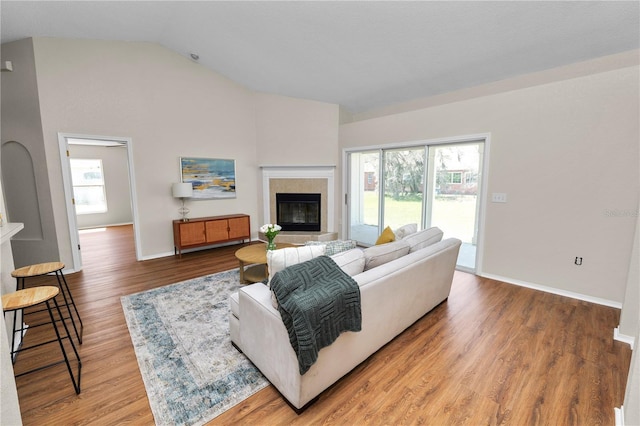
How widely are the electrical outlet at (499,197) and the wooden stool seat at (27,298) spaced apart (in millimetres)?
4663

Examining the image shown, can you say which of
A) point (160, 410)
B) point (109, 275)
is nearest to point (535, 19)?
point (160, 410)

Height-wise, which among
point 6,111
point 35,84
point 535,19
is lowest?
point 6,111

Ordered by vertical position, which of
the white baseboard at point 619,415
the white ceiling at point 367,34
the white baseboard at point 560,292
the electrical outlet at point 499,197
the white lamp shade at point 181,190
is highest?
the white ceiling at point 367,34

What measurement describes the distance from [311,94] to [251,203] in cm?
266

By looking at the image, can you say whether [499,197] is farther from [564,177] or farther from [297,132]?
[297,132]

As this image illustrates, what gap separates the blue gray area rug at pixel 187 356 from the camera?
5.78 ft

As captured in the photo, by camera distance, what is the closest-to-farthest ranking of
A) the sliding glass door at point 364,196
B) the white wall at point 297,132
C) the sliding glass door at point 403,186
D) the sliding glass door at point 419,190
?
the sliding glass door at point 419,190, the sliding glass door at point 403,186, the sliding glass door at point 364,196, the white wall at point 297,132

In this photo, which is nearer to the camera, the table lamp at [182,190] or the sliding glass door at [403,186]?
the sliding glass door at [403,186]

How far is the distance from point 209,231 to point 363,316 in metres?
4.09

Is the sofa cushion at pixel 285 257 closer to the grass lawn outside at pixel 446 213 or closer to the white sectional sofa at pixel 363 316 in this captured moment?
the white sectional sofa at pixel 363 316

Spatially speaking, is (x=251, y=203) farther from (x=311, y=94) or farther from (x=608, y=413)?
(x=608, y=413)

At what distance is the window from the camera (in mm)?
7594

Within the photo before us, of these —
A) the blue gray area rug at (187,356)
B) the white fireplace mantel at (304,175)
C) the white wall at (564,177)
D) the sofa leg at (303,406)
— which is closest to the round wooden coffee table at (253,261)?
the blue gray area rug at (187,356)

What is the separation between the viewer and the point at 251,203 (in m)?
6.12
